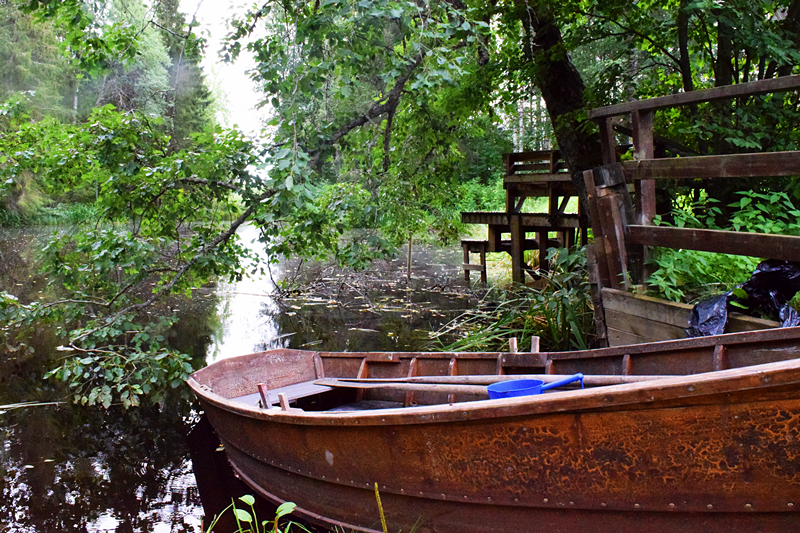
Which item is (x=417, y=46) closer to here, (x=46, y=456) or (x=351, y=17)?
(x=351, y=17)

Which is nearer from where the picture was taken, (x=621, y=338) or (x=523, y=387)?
(x=523, y=387)

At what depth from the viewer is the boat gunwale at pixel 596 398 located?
2.05 metres

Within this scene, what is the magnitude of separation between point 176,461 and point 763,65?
6.95m

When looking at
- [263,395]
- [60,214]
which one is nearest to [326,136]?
[263,395]

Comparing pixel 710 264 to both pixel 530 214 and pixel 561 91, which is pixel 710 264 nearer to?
pixel 561 91

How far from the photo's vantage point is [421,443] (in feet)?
10.2

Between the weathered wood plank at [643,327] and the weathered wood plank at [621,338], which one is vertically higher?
the weathered wood plank at [643,327]

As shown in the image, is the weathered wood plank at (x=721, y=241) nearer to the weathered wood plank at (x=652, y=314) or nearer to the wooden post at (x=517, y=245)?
the weathered wood plank at (x=652, y=314)

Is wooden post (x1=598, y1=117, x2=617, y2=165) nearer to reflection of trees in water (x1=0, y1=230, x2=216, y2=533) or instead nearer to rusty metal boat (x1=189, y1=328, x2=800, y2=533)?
rusty metal boat (x1=189, y1=328, x2=800, y2=533)

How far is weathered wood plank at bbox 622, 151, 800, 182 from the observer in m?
3.52

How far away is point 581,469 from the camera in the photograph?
8.51 feet

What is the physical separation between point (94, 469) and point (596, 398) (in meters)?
4.63

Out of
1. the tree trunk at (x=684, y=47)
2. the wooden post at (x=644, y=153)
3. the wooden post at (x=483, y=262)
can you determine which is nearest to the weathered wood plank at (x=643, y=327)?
the wooden post at (x=644, y=153)

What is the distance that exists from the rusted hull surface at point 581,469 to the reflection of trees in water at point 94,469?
1.80m
